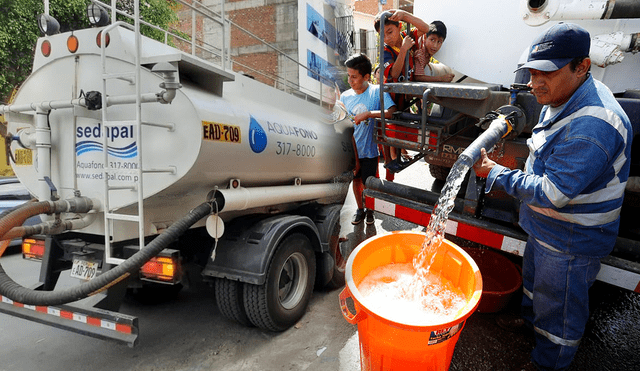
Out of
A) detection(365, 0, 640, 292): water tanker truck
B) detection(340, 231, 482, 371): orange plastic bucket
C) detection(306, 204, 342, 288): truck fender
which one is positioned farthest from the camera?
detection(306, 204, 342, 288): truck fender

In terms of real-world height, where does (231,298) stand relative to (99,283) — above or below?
below

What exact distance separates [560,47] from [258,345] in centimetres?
266

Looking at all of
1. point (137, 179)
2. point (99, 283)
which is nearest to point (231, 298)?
point (99, 283)

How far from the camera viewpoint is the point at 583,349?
255 centimetres

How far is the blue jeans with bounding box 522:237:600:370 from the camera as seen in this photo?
194cm

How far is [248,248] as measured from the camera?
2.67 meters

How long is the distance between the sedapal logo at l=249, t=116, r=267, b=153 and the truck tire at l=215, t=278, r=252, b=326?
1020 mm

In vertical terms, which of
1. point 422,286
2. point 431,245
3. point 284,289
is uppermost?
point 431,245

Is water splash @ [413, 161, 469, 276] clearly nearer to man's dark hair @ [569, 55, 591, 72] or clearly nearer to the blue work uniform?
the blue work uniform

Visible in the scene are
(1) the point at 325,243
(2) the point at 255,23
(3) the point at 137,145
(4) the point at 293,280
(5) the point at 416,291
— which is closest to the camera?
(5) the point at 416,291

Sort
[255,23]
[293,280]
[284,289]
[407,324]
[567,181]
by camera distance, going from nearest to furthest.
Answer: [407,324] < [567,181] < [284,289] < [293,280] < [255,23]

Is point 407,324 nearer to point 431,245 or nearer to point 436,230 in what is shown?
point 431,245

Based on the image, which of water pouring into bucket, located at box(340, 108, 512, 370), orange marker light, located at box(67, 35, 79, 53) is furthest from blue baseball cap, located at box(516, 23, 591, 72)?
orange marker light, located at box(67, 35, 79, 53)

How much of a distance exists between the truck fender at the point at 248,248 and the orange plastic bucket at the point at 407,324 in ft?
3.01
